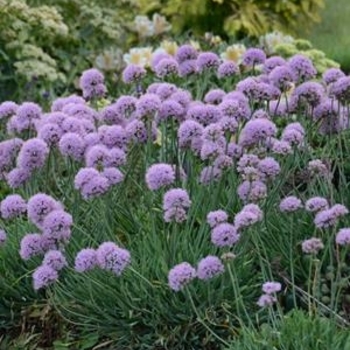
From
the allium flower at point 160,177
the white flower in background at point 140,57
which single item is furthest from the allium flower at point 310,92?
the white flower in background at point 140,57

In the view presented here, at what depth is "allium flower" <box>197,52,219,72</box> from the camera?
414 centimetres

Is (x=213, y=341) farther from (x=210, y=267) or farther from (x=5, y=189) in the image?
(x=5, y=189)

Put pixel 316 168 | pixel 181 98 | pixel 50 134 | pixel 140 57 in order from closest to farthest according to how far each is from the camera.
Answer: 1. pixel 316 168
2. pixel 50 134
3. pixel 181 98
4. pixel 140 57

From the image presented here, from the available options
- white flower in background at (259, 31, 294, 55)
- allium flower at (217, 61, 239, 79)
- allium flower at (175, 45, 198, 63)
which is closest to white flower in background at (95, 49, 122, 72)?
white flower in background at (259, 31, 294, 55)

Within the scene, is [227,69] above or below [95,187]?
above

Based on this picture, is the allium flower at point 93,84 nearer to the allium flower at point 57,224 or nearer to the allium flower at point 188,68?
the allium flower at point 188,68

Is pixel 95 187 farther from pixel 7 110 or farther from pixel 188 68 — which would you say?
pixel 188 68

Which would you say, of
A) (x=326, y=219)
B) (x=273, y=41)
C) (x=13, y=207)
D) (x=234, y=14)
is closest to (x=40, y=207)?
(x=13, y=207)

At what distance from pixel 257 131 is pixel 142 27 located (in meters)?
5.08

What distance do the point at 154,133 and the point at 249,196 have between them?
0.67 m

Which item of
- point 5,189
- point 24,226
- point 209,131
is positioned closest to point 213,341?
point 209,131

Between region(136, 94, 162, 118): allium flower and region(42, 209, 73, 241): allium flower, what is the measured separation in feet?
1.93

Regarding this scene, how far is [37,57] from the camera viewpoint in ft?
24.1

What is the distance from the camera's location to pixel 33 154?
355 cm
